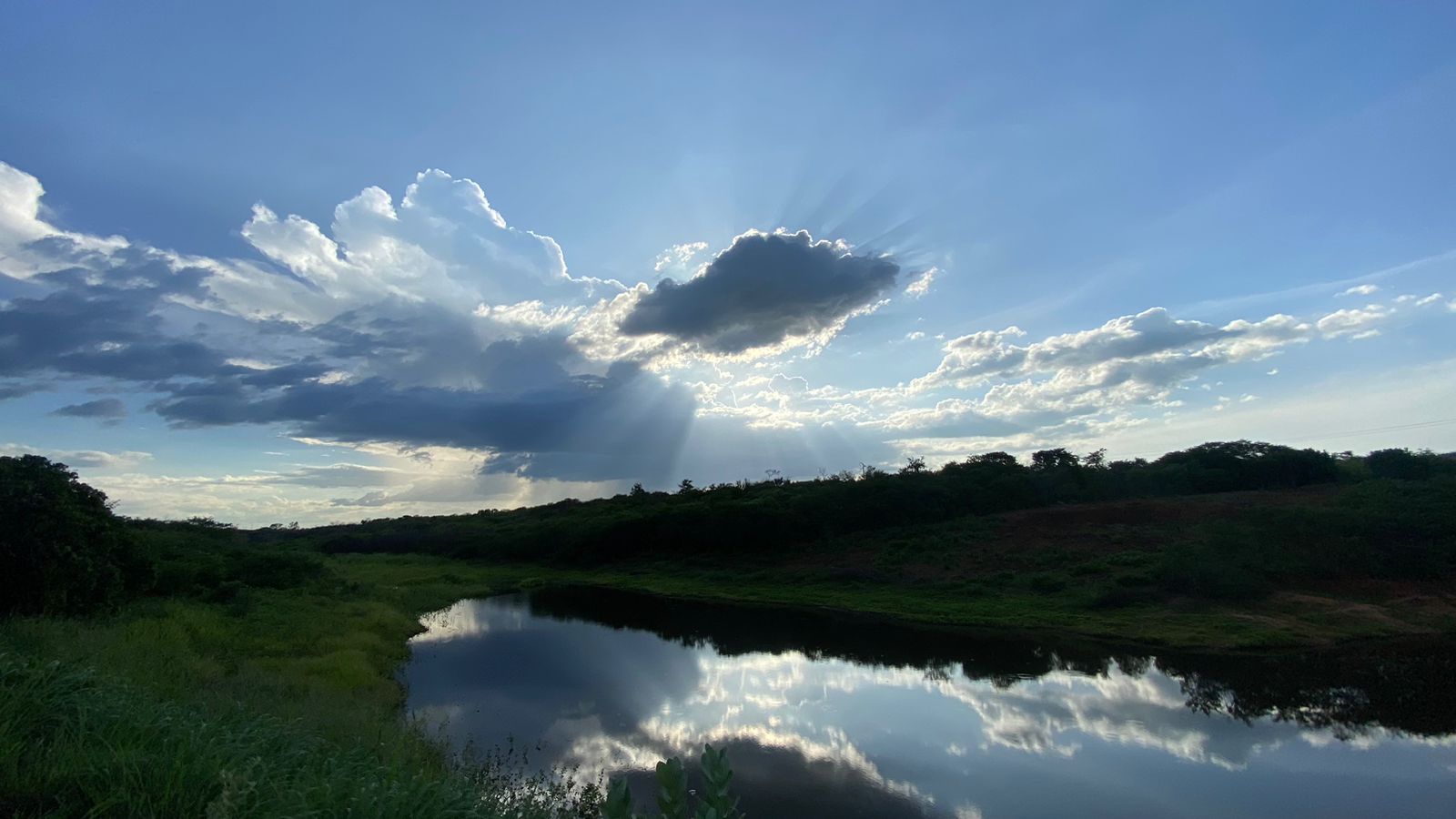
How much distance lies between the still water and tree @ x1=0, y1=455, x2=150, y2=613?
268 inches

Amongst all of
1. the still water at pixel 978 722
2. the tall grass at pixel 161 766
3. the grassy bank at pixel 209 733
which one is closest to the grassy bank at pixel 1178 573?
the still water at pixel 978 722

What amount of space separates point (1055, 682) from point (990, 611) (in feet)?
30.6

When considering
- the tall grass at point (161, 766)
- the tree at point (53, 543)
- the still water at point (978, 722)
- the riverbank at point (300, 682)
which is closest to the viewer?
the tall grass at point (161, 766)

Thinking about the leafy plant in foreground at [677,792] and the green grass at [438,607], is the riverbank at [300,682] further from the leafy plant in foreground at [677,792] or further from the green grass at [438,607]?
the leafy plant in foreground at [677,792]

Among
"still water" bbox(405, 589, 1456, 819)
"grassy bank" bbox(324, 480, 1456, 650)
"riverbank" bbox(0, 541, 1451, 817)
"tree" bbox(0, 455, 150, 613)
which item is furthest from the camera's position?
"grassy bank" bbox(324, 480, 1456, 650)

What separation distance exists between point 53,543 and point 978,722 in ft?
59.5

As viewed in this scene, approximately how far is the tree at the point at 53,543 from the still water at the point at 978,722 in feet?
22.4

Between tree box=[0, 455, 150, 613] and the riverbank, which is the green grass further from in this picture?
tree box=[0, 455, 150, 613]

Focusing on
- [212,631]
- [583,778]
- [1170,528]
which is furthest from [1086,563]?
[212,631]

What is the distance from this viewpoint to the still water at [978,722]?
38.2ft

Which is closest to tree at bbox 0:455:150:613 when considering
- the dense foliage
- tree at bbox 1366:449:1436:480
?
the dense foliage

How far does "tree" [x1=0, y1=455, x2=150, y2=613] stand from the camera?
45.8ft

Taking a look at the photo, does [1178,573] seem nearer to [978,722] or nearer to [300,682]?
[978,722]

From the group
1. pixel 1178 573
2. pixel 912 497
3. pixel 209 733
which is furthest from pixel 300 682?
pixel 912 497
